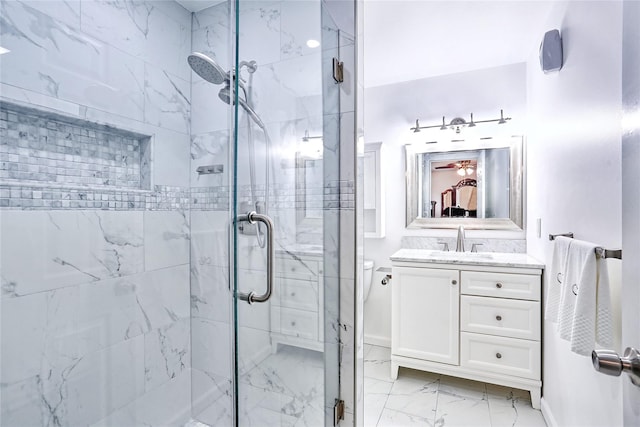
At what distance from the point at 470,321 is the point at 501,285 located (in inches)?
11.9

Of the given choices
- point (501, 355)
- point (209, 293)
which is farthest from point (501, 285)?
point (209, 293)

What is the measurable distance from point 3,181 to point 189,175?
2.40ft

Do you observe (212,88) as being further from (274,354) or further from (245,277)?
(274,354)

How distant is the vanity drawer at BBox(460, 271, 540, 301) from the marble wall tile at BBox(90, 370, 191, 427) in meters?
1.75

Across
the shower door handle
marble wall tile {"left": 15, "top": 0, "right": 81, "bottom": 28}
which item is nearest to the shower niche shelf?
marble wall tile {"left": 15, "top": 0, "right": 81, "bottom": 28}

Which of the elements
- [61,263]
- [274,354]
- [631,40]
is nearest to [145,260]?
[61,263]

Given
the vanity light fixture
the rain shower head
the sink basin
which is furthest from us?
the vanity light fixture

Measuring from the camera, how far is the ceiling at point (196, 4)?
1673 mm

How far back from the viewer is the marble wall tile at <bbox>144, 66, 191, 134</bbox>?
1588 mm

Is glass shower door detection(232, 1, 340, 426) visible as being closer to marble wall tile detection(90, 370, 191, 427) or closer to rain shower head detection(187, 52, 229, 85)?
rain shower head detection(187, 52, 229, 85)

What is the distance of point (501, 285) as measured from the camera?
6.57 feet

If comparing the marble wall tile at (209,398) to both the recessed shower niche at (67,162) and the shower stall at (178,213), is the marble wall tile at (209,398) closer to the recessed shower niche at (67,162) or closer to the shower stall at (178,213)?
the shower stall at (178,213)

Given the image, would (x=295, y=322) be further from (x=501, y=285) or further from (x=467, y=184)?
(x=467, y=184)

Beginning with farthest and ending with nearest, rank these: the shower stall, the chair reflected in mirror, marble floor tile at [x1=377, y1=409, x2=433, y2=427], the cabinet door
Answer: the chair reflected in mirror, the cabinet door, marble floor tile at [x1=377, y1=409, x2=433, y2=427], the shower stall
